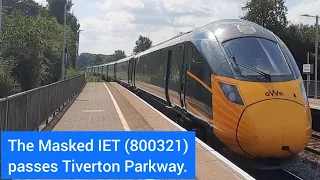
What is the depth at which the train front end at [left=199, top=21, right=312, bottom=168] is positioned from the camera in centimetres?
780

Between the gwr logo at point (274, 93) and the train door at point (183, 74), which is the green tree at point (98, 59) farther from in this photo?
the gwr logo at point (274, 93)

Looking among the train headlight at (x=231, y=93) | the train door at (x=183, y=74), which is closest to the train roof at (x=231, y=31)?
the train door at (x=183, y=74)

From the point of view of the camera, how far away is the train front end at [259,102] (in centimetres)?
780

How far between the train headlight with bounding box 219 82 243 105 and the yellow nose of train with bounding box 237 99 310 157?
323 mm

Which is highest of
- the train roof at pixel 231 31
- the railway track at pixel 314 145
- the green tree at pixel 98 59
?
the green tree at pixel 98 59

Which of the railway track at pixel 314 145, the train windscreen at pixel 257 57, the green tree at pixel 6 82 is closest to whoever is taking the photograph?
the train windscreen at pixel 257 57

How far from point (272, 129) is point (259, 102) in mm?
581

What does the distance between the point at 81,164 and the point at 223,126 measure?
12.8 ft

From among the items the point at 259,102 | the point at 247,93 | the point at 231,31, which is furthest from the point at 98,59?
the point at 259,102

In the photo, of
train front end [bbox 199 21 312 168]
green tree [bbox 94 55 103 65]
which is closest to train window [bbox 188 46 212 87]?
train front end [bbox 199 21 312 168]

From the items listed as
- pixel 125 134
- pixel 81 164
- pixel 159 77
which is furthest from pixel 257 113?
pixel 159 77

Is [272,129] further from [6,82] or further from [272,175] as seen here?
[6,82]

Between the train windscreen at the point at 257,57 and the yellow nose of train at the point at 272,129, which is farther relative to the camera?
the train windscreen at the point at 257,57

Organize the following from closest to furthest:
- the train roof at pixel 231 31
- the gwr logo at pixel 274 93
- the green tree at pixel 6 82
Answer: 1. the gwr logo at pixel 274 93
2. the train roof at pixel 231 31
3. the green tree at pixel 6 82
